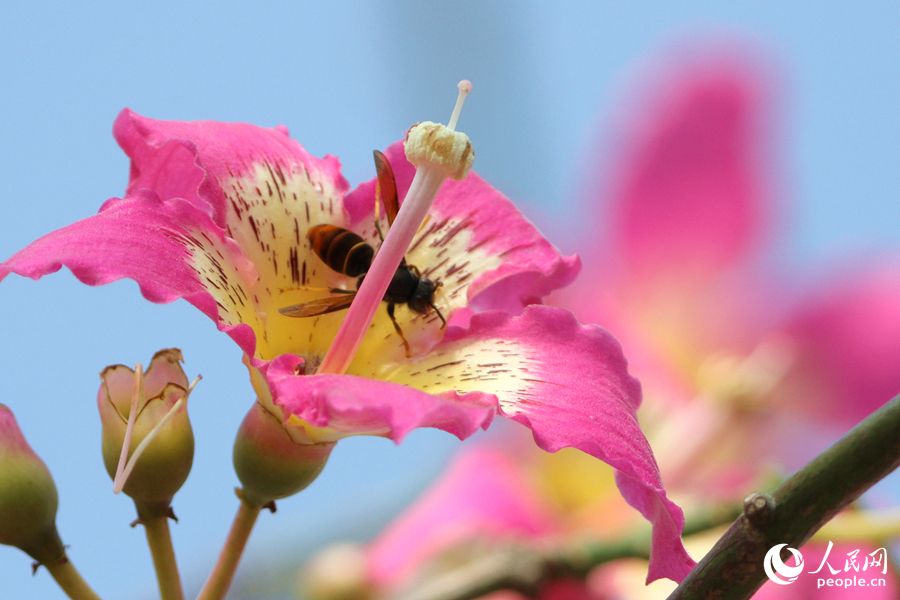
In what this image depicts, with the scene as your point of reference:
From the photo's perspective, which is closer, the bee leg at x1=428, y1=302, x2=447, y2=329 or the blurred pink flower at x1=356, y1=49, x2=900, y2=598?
the bee leg at x1=428, y1=302, x2=447, y2=329

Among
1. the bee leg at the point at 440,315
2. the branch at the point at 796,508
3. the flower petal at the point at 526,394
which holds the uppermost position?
the bee leg at the point at 440,315

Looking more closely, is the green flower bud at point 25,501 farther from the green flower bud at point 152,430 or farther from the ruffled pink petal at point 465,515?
the ruffled pink petal at point 465,515

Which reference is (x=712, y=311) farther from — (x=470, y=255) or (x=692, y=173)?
(x=470, y=255)

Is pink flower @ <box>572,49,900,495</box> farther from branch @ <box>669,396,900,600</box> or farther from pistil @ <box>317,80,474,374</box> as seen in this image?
branch @ <box>669,396,900,600</box>

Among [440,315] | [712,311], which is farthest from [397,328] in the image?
[712,311]

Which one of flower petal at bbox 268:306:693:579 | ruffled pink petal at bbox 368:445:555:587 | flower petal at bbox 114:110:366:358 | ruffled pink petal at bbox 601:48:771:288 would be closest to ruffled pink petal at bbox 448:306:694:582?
flower petal at bbox 268:306:693:579

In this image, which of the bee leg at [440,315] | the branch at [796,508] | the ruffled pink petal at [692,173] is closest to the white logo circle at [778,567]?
the branch at [796,508]
